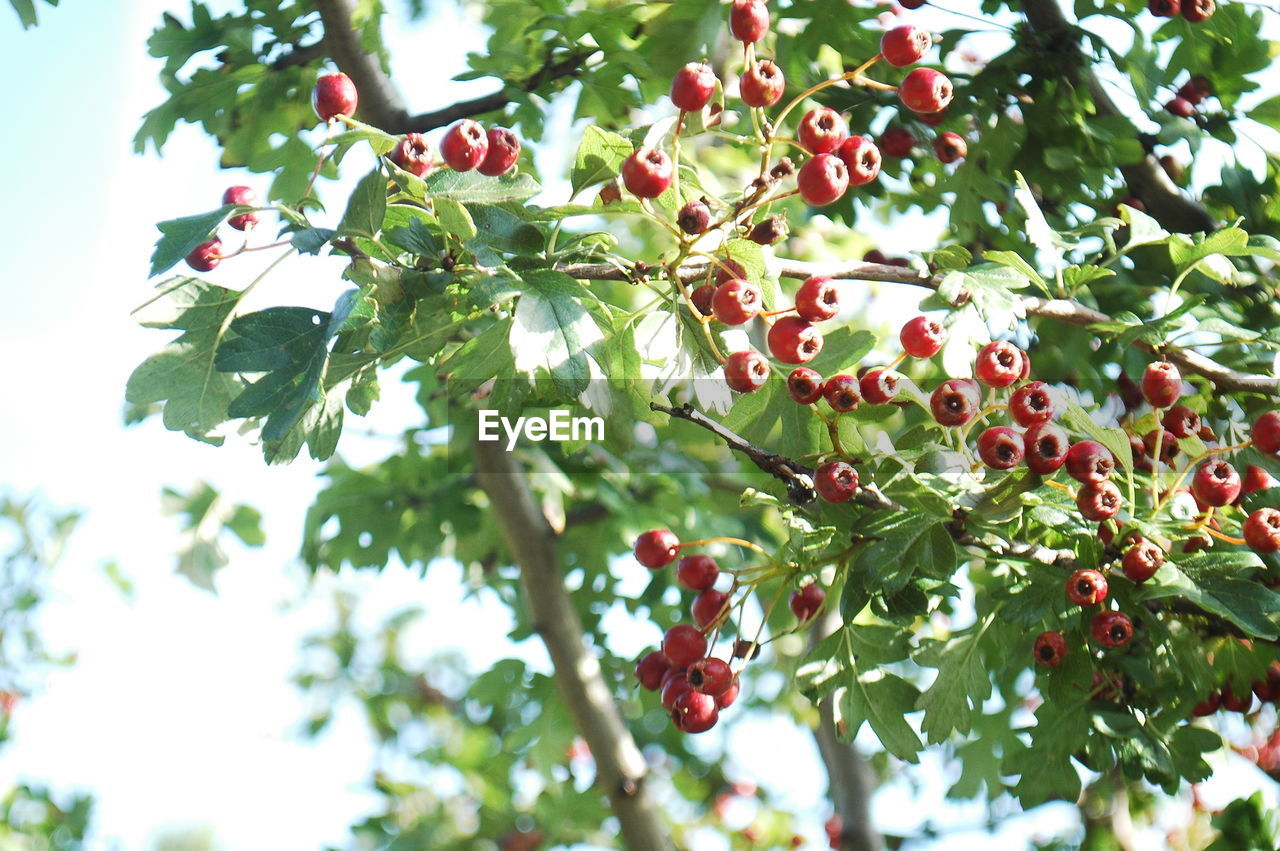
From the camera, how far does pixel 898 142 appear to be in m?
2.33

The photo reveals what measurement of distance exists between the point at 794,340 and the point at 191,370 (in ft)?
2.70

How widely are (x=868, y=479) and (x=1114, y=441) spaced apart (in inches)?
11.9

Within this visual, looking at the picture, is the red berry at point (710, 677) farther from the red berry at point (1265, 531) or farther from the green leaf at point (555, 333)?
the red berry at point (1265, 531)

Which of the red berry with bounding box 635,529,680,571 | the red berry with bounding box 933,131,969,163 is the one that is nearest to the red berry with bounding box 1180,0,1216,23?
the red berry with bounding box 933,131,969,163

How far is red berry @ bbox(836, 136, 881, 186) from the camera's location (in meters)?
1.47

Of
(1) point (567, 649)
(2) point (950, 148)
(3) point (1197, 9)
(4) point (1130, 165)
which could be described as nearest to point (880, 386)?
(2) point (950, 148)

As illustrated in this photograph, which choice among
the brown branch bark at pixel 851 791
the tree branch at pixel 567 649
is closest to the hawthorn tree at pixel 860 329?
the tree branch at pixel 567 649

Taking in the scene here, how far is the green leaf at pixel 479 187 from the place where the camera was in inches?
51.6

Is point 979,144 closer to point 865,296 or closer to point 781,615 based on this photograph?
point 781,615

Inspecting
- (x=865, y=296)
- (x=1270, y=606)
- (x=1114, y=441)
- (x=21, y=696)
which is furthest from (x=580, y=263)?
(x=21, y=696)

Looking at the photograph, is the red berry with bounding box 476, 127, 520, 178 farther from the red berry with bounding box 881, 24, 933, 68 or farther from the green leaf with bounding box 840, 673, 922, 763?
the green leaf with bounding box 840, 673, 922, 763

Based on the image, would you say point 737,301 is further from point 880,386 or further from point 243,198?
point 243,198

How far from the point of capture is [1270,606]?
4.29 feet

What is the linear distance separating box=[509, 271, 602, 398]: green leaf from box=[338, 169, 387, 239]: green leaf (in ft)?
0.62
